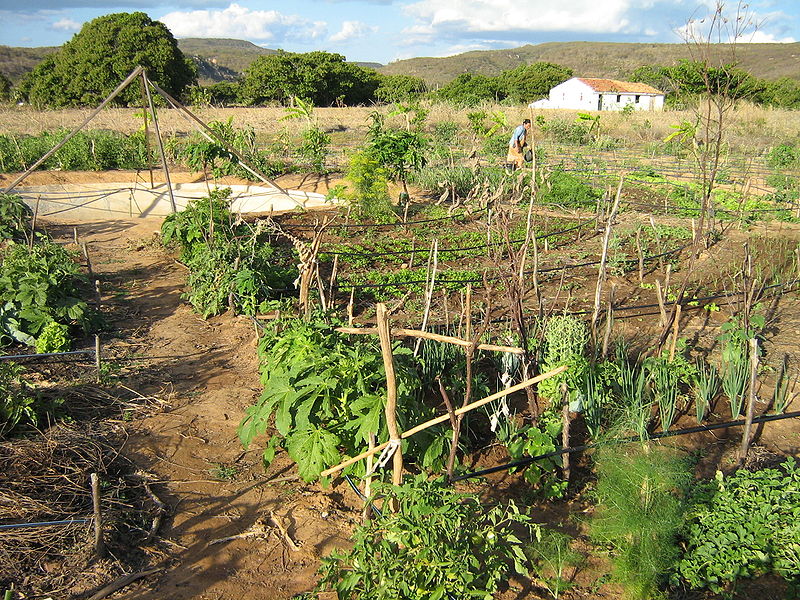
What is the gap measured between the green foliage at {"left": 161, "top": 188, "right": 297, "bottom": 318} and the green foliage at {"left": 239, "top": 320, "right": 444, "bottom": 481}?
1958mm

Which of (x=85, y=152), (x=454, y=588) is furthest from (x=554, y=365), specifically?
(x=85, y=152)

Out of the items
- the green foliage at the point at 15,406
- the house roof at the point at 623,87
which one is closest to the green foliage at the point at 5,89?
the green foliage at the point at 15,406

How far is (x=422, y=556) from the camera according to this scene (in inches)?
83.0

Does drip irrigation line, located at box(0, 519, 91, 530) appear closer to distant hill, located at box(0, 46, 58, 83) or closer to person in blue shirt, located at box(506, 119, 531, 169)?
person in blue shirt, located at box(506, 119, 531, 169)

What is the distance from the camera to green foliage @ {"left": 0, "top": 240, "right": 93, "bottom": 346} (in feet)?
15.0

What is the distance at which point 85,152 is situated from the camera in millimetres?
10617

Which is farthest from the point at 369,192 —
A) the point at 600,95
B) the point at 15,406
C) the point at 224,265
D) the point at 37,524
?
the point at 600,95

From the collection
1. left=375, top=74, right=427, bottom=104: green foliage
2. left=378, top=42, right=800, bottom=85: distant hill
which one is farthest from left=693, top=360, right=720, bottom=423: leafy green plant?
left=378, top=42, right=800, bottom=85: distant hill

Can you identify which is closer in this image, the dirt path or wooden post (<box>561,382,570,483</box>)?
the dirt path

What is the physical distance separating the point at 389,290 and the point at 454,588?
376 cm

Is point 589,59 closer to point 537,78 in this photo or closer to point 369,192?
point 537,78

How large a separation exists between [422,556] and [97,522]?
1.44 metres

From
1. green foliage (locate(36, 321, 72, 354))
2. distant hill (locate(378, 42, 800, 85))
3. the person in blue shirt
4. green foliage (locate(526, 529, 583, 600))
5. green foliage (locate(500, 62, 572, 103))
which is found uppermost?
distant hill (locate(378, 42, 800, 85))

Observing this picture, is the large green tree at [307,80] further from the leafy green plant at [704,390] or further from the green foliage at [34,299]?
the leafy green plant at [704,390]
